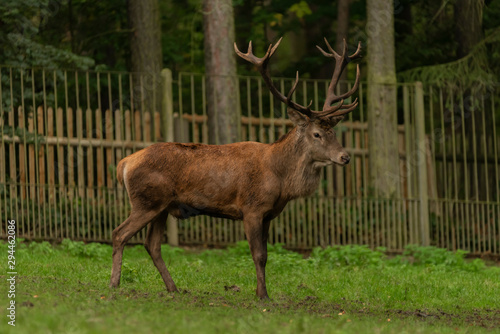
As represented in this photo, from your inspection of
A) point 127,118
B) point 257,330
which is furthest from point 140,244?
point 257,330

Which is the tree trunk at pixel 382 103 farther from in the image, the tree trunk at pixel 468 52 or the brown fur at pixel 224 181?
the brown fur at pixel 224 181

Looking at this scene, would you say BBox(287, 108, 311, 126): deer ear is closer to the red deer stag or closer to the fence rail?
the red deer stag

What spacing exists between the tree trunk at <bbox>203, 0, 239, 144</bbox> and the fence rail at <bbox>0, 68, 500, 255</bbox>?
0.65 ft

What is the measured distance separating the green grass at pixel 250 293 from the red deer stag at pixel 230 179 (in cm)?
64

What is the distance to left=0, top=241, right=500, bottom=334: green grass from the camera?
20.8 ft

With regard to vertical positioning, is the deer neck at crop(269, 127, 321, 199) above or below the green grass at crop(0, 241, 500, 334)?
above

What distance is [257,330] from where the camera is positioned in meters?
6.10

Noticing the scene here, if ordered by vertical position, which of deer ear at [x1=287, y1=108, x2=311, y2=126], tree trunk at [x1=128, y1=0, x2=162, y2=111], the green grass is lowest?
the green grass

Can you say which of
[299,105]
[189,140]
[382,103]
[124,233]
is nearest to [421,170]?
[382,103]

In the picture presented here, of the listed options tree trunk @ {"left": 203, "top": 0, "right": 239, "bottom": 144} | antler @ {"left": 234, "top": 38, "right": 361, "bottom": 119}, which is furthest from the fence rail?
antler @ {"left": 234, "top": 38, "right": 361, "bottom": 119}

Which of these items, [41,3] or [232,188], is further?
[41,3]

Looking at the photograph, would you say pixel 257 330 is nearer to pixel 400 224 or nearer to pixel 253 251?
pixel 253 251

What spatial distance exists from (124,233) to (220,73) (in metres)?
5.67

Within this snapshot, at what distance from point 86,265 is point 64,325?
5.03 metres
